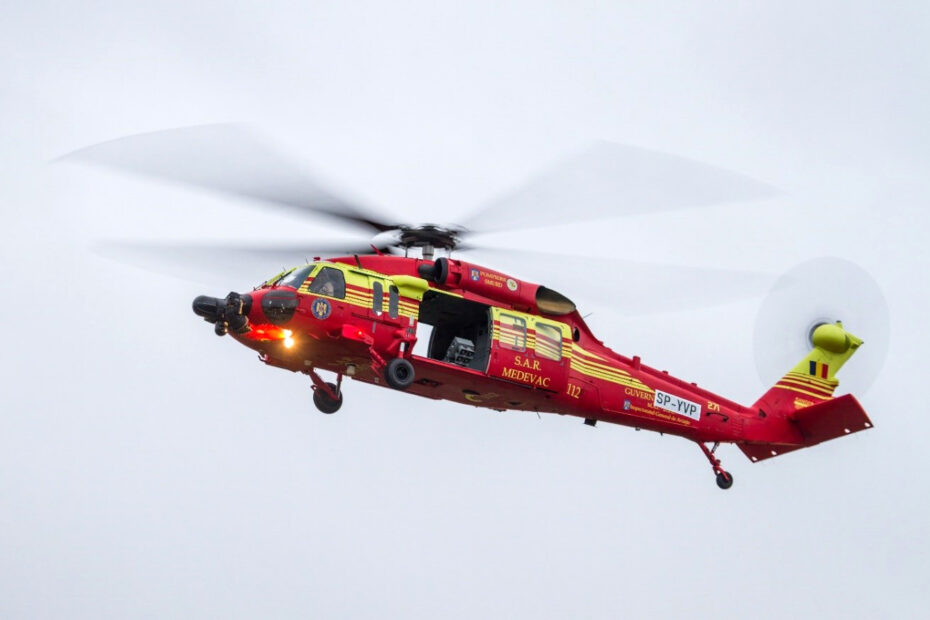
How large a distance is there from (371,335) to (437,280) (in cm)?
175

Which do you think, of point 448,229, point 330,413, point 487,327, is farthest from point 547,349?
point 330,413

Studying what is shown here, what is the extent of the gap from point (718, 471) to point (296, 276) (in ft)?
31.5

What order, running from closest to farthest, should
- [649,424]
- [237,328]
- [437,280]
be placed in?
1. [237,328]
2. [437,280]
3. [649,424]

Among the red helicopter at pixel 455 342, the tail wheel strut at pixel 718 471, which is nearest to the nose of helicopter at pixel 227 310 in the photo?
the red helicopter at pixel 455 342

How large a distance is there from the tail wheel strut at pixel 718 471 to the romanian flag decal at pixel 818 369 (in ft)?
10.0

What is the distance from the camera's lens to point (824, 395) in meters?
24.6

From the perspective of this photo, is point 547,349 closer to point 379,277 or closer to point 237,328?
point 379,277

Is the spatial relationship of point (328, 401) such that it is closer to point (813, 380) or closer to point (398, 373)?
point (398, 373)

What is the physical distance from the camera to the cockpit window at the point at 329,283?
18.9 meters

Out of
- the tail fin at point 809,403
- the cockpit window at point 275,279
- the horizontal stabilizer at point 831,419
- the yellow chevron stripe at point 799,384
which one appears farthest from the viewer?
the yellow chevron stripe at point 799,384

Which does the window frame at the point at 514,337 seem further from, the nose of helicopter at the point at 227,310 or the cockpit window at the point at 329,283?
the nose of helicopter at the point at 227,310

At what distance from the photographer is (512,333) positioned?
66.5 ft

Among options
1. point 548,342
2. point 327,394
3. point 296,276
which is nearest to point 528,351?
point 548,342

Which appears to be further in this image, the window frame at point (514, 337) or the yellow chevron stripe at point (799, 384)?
the yellow chevron stripe at point (799, 384)
